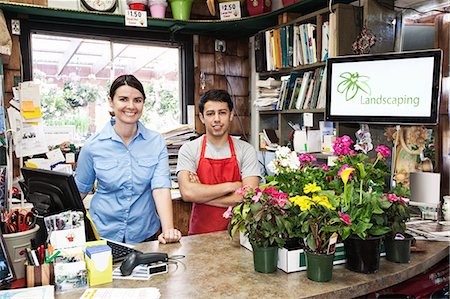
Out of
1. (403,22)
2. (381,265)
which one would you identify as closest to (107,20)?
(403,22)

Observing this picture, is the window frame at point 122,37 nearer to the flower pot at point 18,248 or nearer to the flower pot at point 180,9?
the flower pot at point 180,9

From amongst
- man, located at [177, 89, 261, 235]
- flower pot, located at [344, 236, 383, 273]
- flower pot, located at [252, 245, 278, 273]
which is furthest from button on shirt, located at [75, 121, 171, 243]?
flower pot, located at [344, 236, 383, 273]

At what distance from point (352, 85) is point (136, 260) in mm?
1708

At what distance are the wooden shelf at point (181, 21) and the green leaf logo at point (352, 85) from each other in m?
0.73

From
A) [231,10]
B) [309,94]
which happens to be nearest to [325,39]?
[309,94]

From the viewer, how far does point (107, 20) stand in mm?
3371

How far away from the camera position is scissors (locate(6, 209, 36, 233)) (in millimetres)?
1445

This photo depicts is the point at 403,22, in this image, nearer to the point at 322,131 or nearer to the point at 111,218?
the point at 322,131

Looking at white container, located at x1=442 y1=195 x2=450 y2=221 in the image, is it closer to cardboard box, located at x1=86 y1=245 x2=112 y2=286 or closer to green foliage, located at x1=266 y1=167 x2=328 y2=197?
green foliage, located at x1=266 y1=167 x2=328 y2=197

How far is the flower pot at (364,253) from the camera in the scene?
1427mm

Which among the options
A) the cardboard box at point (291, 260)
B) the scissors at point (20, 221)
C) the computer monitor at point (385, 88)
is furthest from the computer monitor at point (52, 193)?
the computer monitor at point (385, 88)

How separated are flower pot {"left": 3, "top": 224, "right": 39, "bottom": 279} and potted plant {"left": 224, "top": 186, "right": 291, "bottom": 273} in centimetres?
74

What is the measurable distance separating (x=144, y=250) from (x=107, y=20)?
2296 mm

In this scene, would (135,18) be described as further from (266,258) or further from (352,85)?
(266,258)
